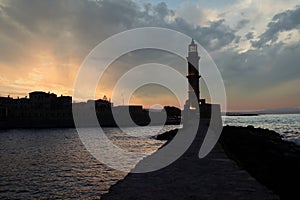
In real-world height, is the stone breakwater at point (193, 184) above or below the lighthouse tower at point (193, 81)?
below

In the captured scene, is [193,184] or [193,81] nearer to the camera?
[193,184]

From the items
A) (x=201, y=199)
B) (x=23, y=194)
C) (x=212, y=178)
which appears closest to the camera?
(x=201, y=199)

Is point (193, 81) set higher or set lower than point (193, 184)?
higher

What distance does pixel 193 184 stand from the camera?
798 centimetres

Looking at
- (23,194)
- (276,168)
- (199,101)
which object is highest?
(199,101)

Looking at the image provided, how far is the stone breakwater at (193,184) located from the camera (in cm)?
686

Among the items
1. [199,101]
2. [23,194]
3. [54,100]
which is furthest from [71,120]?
[23,194]

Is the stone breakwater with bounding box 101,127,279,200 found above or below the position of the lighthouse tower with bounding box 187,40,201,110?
below

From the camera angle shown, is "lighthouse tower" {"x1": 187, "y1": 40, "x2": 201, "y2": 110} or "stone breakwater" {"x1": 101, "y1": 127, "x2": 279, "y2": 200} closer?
"stone breakwater" {"x1": 101, "y1": 127, "x2": 279, "y2": 200}

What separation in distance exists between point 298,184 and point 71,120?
99.8 meters

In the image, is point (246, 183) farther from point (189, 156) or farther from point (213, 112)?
point (213, 112)

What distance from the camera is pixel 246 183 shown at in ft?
25.8

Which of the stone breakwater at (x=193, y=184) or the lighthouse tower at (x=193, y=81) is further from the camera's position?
the lighthouse tower at (x=193, y=81)

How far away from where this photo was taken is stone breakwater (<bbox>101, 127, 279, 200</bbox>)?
686 cm
